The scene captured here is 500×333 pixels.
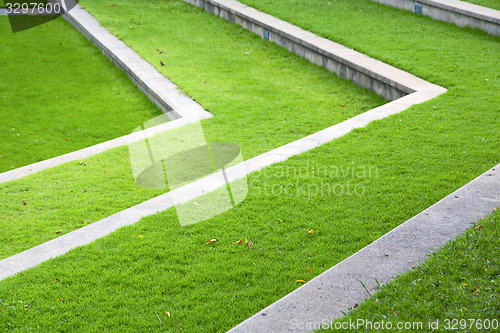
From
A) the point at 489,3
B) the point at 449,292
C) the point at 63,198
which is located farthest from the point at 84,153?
the point at 489,3

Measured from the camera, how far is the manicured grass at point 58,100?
25.2 ft

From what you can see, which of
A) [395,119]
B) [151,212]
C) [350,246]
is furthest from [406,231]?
[395,119]

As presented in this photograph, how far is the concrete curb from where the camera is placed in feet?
9.84

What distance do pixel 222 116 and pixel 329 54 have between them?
2.95 meters

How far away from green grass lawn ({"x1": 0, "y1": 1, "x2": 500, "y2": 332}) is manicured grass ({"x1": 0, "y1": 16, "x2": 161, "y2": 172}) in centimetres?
233

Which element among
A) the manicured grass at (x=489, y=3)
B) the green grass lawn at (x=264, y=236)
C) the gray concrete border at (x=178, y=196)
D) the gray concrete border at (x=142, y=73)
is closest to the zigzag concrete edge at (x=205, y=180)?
the gray concrete border at (x=178, y=196)

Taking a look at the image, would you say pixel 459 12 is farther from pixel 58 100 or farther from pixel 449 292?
pixel 449 292

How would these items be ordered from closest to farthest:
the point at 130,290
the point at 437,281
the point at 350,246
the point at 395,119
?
the point at 437,281
the point at 130,290
the point at 350,246
the point at 395,119

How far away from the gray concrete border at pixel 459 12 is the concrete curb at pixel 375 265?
21.4 feet

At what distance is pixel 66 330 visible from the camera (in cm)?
331

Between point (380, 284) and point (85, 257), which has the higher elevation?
point (380, 284)

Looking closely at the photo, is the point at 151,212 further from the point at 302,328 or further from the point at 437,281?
the point at 437,281

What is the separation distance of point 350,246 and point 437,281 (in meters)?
0.96

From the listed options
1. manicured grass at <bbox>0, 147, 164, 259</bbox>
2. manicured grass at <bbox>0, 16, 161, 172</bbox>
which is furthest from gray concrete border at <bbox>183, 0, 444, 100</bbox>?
manicured grass at <bbox>0, 147, 164, 259</bbox>
